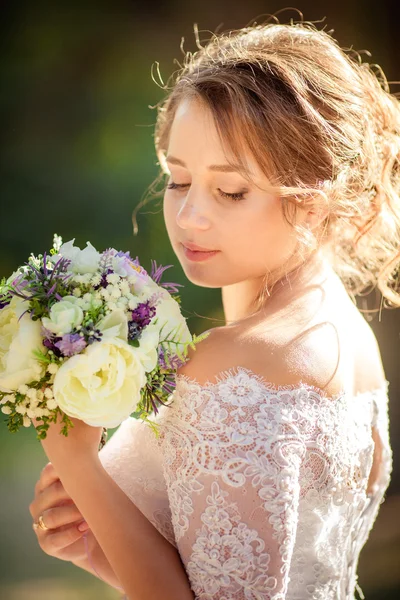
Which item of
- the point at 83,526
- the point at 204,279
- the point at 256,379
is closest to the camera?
the point at 256,379

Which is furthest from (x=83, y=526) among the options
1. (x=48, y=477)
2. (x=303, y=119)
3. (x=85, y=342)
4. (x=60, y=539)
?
(x=303, y=119)

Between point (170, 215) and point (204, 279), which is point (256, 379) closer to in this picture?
point (204, 279)

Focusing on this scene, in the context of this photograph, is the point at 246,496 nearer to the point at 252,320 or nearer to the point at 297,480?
the point at 297,480

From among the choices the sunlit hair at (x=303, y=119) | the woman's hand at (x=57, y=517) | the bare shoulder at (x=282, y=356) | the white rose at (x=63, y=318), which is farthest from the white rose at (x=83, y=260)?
the woman's hand at (x=57, y=517)

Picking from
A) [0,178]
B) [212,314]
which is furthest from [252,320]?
[0,178]

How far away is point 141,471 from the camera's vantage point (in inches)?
93.7

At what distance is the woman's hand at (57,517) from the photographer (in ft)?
7.61

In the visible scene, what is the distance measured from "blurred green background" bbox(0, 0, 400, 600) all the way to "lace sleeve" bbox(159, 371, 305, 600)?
4.89 metres

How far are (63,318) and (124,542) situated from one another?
23.8 inches

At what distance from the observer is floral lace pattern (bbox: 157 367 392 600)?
1900mm

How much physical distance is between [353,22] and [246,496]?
5.70 meters

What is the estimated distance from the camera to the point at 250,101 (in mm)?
2123

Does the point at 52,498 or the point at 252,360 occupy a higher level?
the point at 252,360

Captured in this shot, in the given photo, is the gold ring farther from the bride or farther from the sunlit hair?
the sunlit hair
